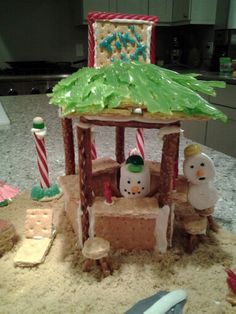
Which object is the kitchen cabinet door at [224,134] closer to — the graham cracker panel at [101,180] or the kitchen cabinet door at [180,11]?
the kitchen cabinet door at [180,11]

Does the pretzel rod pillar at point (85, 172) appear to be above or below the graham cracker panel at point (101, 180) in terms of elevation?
above

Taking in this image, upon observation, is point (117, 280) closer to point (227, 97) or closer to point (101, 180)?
point (101, 180)

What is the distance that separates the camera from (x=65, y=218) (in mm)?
822

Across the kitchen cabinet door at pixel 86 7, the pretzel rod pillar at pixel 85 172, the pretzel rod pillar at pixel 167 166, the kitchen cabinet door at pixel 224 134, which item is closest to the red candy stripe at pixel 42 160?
the pretzel rod pillar at pixel 85 172

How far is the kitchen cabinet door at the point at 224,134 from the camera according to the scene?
80.7 inches

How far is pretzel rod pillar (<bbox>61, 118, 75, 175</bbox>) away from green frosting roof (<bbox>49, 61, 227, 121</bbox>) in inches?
6.8

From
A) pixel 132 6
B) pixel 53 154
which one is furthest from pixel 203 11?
pixel 53 154

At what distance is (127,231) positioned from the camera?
673 millimetres

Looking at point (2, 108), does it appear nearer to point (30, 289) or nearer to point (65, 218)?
point (65, 218)

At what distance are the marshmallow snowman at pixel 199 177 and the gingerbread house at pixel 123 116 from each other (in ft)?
0.12

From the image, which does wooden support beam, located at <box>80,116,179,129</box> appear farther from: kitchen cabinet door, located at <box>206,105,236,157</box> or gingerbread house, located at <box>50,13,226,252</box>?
kitchen cabinet door, located at <box>206,105,236,157</box>

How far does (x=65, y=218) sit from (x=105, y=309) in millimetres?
326

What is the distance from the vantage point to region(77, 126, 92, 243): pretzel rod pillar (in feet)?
2.02

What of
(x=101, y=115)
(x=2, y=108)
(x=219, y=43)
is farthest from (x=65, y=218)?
(x=219, y=43)
